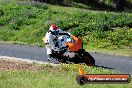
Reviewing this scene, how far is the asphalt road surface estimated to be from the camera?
21484 mm

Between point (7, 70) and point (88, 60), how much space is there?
5.01 m

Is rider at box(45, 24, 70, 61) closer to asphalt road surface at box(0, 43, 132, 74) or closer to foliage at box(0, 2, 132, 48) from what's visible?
asphalt road surface at box(0, 43, 132, 74)

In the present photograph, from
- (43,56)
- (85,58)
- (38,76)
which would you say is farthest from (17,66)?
(43,56)

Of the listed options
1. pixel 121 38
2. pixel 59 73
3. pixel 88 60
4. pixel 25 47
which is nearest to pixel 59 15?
pixel 121 38

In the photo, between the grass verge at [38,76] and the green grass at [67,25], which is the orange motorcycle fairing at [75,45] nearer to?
the grass verge at [38,76]

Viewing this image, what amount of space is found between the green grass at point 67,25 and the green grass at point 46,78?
462 inches

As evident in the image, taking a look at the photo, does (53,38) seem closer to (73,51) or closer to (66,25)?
(73,51)

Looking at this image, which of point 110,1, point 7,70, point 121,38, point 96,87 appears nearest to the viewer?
point 96,87

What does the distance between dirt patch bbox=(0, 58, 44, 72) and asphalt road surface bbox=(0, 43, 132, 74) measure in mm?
2892

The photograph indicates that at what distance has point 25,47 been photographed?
26922 millimetres

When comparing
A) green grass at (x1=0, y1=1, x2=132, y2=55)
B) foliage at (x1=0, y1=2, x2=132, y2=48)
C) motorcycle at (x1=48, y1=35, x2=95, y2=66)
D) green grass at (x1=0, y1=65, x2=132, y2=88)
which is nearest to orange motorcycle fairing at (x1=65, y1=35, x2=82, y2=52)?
motorcycle at (x1=48, y1=35, x2=95, y2=66)

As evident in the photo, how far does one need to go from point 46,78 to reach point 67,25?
1894 cm

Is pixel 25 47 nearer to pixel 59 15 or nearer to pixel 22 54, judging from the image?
pixel 22 54

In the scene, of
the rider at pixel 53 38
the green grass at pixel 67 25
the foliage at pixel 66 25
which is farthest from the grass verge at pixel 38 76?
the foliage at pixel 66 25
